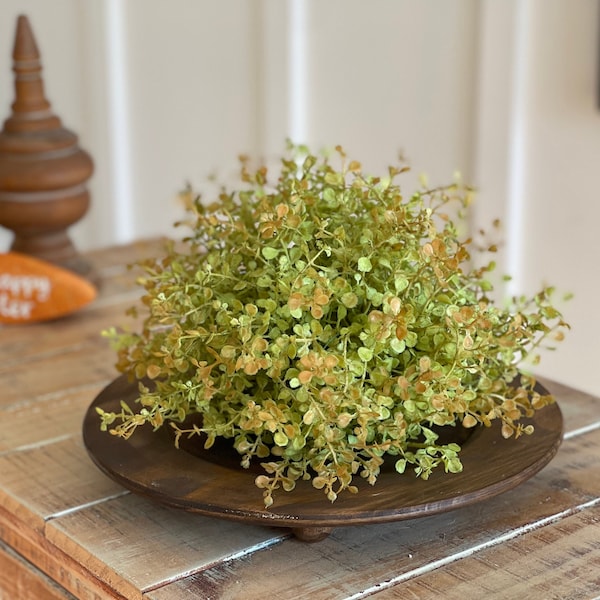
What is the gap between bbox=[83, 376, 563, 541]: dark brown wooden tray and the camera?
0.83 metres

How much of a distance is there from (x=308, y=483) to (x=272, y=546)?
67mm

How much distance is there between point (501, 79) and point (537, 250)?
1.27 ft

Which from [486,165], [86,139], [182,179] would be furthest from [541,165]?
[86,139]

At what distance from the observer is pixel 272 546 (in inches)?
35.4

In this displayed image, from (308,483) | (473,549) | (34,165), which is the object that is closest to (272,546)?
(308,483)

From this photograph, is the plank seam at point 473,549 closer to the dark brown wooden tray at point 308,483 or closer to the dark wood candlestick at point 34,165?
the dark brown wooden tray at point 308,483

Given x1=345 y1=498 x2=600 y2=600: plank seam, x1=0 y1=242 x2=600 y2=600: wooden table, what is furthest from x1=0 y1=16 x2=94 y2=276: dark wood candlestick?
x1=345 y1=498 x2=600 y2=600: plank seam

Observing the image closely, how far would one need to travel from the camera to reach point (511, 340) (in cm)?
90

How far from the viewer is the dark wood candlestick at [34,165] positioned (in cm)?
160

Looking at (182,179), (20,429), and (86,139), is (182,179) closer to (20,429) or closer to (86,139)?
(86,139)

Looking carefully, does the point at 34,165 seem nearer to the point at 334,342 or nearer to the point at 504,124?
the point at 334,342

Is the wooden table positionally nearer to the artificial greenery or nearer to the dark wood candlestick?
the artificial greenery

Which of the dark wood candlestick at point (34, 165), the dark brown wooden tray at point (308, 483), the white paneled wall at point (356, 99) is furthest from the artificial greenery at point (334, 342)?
the white paneled wall at point (356, 99)

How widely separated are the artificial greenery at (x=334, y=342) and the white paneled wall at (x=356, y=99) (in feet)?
4.49
